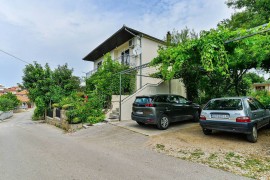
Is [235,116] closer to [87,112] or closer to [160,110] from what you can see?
[160,110]

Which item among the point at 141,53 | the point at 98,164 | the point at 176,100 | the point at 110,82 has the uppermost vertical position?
the point at 141,53

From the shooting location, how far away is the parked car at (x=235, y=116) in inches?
206

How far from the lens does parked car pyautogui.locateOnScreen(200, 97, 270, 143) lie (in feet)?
17.2

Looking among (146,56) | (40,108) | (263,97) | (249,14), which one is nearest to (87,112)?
(146,56)

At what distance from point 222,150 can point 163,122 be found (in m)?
3.21

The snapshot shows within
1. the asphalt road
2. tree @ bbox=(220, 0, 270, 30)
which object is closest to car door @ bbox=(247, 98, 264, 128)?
the asphalt road

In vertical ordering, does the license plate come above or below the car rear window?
below

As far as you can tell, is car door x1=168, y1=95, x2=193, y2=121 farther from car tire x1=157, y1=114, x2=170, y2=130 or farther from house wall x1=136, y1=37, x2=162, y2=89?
house wall x1=136, y1=37, x2=162, y2=89

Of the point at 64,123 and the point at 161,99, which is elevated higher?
the point at 161,99

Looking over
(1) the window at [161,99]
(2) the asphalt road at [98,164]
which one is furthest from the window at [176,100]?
(2) the asphalt road at [98,164]

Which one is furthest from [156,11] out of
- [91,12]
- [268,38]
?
[268,38]

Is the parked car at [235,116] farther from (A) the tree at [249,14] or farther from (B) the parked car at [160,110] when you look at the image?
(A) the tree at [249,14]

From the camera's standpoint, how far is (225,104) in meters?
5.99

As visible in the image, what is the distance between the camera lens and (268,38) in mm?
4984
